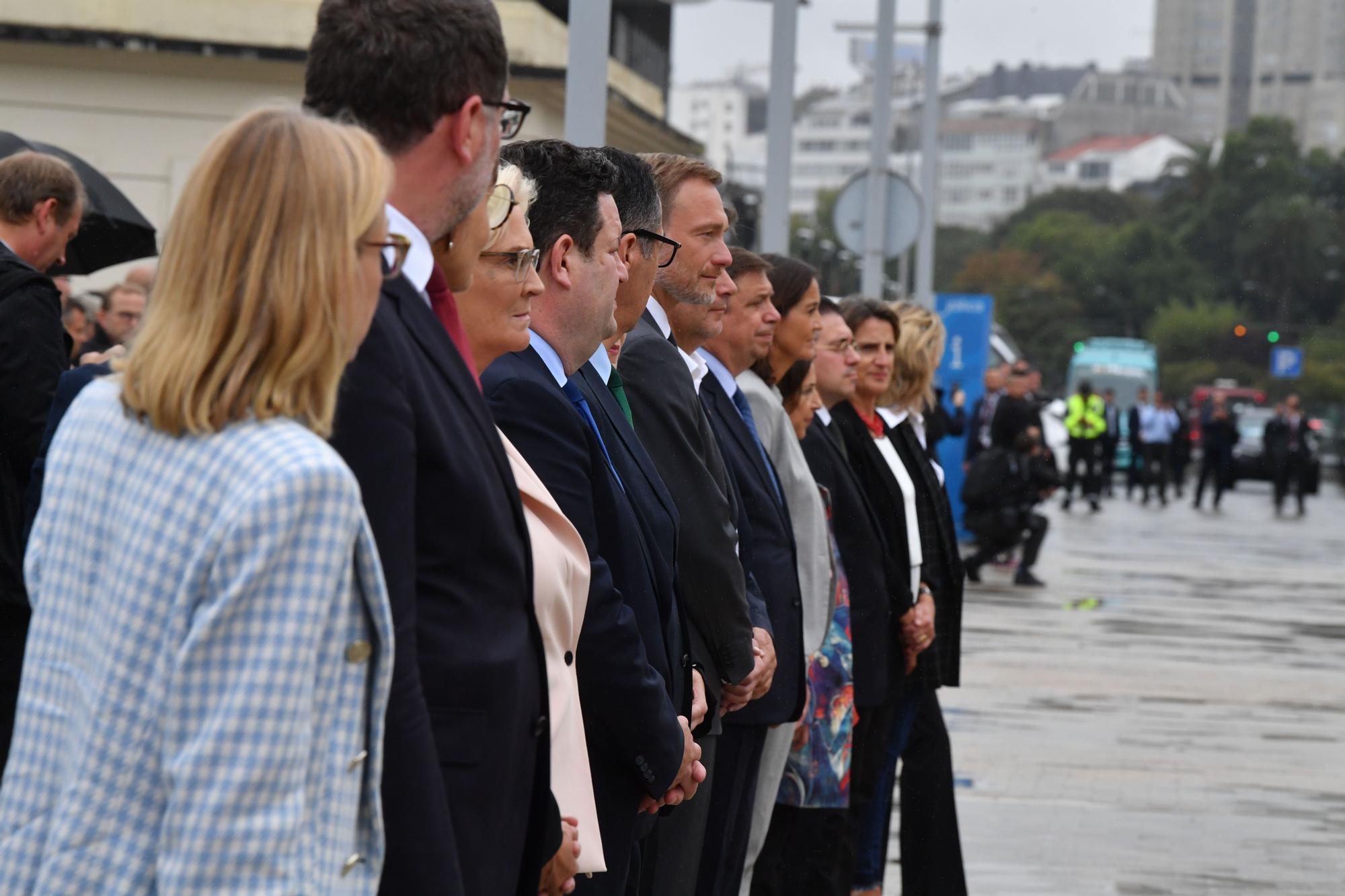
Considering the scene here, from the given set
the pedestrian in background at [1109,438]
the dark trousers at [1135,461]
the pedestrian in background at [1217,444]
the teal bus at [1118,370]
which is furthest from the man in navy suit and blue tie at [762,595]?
the teal bus at [1118,370]

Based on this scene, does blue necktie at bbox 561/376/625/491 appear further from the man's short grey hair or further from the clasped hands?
the clasped hands

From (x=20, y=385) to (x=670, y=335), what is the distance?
175 cm

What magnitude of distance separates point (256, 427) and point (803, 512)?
361 centimetres

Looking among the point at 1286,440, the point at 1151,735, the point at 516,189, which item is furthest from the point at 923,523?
the point at 1286,440

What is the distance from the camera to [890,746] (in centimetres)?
671

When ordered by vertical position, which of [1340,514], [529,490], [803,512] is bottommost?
[1340,514]

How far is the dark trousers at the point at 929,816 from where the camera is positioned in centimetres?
656

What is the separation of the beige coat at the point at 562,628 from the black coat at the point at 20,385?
7.55ft

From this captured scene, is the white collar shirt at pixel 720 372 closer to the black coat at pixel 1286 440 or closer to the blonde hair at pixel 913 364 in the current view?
the blonde hair at pixel 913 364

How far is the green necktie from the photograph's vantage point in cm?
427

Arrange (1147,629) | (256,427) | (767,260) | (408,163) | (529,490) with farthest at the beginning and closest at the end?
(1147,629)
(767,260)
(529,490)
(408,163)
(256,427)

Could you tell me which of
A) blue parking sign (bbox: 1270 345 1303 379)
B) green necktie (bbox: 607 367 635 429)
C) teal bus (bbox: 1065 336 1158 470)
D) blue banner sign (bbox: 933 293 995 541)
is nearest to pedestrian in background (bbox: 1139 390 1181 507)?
teal bus (bbox: 1065 336 1158 470)

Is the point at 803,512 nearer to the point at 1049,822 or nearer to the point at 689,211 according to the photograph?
the point at 689,211

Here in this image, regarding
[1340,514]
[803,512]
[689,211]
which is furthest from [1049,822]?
[1340,514]
